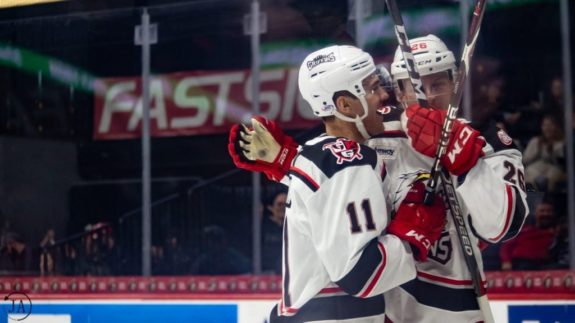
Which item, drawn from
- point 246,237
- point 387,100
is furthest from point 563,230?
point 246,237

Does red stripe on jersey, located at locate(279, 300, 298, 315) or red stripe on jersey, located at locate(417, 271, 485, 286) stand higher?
red stripe on jersey, located at locate(417, 271, 485, 286)

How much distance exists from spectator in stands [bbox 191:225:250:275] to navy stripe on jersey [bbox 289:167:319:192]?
46.5 inches

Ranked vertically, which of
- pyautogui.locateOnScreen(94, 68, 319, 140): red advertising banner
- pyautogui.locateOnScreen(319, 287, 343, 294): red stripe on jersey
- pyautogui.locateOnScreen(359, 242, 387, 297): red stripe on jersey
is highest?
pyautogui.locateOnScreen(94, 68, 319, 140): red advertising banner

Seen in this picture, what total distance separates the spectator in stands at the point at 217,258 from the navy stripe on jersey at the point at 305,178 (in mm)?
1182

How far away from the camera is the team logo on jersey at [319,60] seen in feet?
6.02

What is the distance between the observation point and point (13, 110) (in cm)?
311

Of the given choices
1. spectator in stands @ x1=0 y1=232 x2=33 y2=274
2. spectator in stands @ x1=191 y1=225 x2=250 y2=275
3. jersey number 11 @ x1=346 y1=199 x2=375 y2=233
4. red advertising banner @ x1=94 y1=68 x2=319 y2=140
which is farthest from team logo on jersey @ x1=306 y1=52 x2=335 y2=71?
spectator in stands @ x1=0 y1=232 x2=33 y2=274

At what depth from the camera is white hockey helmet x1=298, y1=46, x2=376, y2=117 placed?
1.81 m

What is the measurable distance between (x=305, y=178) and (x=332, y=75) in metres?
0.23

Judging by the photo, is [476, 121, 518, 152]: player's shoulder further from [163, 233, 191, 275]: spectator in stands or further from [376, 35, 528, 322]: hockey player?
[163, 233, 191, 275]: spectator in stands

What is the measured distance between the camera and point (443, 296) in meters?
1.91

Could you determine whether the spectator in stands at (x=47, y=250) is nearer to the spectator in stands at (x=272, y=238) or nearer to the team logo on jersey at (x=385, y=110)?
the spectator in stands at (x=272, y=238)

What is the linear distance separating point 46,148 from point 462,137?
72.5 inches

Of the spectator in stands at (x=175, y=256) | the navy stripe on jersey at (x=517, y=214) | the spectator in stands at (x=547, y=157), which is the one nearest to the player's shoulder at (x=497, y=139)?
the navy stripe on jersey at (x=517, y=214)
